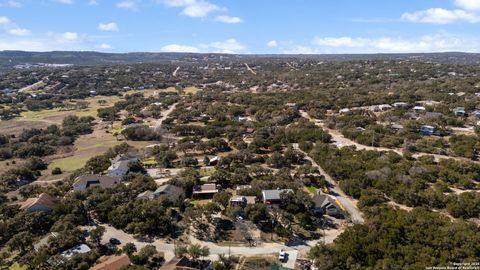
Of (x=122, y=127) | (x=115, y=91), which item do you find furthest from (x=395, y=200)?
(x=115, y=91)

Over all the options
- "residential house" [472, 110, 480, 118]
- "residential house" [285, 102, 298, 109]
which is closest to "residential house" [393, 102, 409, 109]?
"residential house" [472, 110, 480, 118]

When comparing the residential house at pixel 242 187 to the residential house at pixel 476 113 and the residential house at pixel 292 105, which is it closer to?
the residential house at pixel 292 105

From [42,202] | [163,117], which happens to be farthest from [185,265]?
[163,117]

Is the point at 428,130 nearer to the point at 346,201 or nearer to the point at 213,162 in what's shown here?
the point at 346,201

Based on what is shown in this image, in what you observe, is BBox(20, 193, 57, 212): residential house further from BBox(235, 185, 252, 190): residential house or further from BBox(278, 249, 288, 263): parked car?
BBox(278, 249, 288, 263): parked car

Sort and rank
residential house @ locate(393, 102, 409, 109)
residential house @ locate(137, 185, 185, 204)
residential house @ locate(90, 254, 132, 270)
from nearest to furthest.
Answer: residential house @ locate(90, 254, 132, 270), residential house @ locate(137, 185, 185, 204), residential house @ locate(393, 102, 409, 109)

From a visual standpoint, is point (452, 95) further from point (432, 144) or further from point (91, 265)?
point (91, 265)
